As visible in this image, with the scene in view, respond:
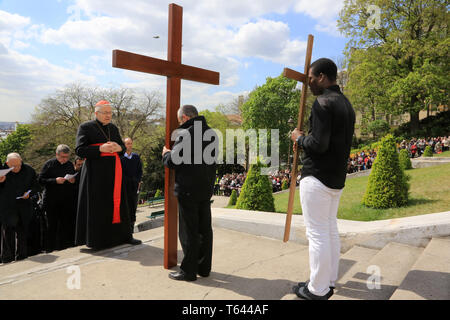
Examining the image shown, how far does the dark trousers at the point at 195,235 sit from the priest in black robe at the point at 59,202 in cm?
293

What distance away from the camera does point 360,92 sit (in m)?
30.7

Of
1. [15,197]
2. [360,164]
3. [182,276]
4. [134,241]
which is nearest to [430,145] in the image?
[360,164]

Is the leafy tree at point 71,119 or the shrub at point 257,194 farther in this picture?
the leafy tree at point 71,119

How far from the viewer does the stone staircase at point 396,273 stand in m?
2.60

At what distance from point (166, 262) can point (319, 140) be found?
2.20m

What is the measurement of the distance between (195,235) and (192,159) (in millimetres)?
794

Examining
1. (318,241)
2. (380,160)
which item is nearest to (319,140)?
(318,241)

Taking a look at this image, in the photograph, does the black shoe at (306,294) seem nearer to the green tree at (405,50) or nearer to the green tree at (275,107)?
the green tree at (405,50)

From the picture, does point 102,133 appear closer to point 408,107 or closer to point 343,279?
point 343,279

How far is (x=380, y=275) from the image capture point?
316cm

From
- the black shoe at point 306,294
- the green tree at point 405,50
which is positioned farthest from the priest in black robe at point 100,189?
the green tree at point 405,50

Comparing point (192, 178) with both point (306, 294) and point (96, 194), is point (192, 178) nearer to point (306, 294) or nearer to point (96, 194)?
point (306, 294)

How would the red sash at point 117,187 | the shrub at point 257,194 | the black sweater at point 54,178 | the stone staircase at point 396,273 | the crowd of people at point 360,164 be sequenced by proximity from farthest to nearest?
the crowd of people at point 360,164 → the shrub at point 257,194 → the black sweater at point 54,178 → the red sash at point 117,187 → the stone staircase at point 396,273

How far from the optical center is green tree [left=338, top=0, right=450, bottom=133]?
26380mm
